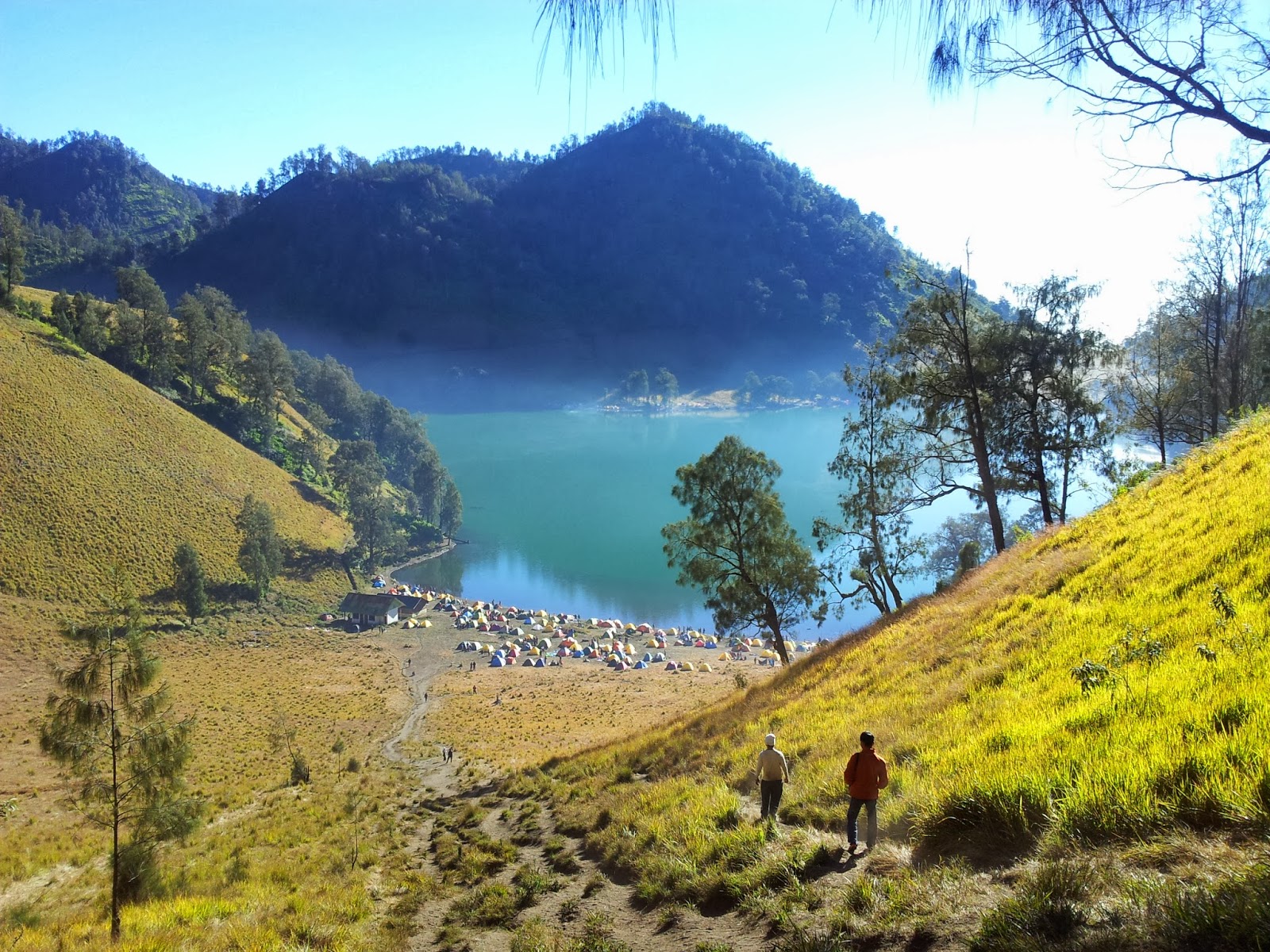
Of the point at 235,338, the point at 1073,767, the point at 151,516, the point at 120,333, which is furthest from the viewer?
the point at 235,338

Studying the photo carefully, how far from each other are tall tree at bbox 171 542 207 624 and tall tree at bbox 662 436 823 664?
39.9m

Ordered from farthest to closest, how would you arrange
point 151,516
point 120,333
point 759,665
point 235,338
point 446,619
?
point 235,338
point 120,333
point 446,619
point 151,516
point 759,665

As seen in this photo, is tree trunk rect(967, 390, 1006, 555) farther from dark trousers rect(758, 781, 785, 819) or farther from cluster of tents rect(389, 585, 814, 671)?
cluster of tents rect(389, 585, 814, 671)

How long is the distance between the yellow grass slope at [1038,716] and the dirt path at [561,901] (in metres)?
0.33

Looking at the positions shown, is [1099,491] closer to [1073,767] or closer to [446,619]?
[1073,767]

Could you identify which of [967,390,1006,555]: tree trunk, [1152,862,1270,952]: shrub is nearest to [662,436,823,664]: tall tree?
[967,390,1006,555]: tree trunk

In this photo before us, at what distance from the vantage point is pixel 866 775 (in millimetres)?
5129

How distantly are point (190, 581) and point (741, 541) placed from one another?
41981mm

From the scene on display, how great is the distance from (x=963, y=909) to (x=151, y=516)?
199 ft

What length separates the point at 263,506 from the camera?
52844 mm

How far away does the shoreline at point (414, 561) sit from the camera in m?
63.3

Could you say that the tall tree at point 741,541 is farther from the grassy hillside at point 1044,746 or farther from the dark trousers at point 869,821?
the dark trousers at point 869,821

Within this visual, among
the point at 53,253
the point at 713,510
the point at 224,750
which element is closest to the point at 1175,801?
the point at 713,510

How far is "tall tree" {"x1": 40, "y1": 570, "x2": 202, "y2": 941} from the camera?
9570 millimetres
